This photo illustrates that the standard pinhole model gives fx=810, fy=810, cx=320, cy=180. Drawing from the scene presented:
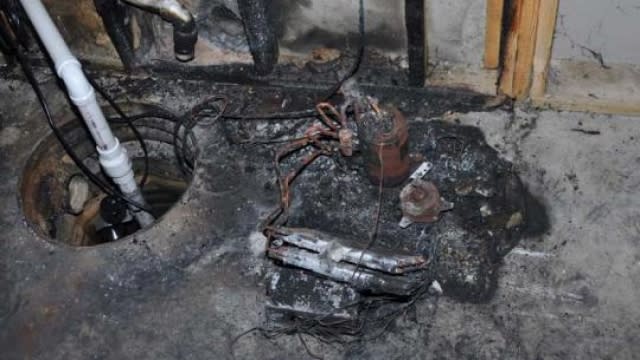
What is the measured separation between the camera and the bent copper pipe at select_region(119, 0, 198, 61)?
3.52 meters

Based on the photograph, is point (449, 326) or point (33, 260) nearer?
point (449, 326)

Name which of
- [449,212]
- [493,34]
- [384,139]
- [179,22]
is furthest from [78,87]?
[493,34]

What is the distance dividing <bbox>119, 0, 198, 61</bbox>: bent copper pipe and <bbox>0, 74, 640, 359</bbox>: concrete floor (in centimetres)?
50

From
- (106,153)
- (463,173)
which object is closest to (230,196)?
(106,153)

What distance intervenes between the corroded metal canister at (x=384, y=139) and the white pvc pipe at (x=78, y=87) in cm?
105

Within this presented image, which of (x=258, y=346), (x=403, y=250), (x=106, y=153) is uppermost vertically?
(x=106, y=153)

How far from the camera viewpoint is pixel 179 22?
3.58 m

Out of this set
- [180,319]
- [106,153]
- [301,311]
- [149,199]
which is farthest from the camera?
[149,199]

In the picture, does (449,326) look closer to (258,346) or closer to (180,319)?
(258,346)

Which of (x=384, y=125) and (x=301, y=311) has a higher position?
Answer: (x=384, y=125)

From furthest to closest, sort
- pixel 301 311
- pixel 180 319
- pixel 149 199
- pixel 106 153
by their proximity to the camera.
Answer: pixel 149 199 → pixel 106 153 → pixel 180 319 → pixel 301 311

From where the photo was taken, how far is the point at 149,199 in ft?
13.9

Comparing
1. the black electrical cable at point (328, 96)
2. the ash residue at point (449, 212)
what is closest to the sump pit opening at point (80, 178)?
the black electrical cable at point (328, 96)

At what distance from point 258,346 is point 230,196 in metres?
0.68
